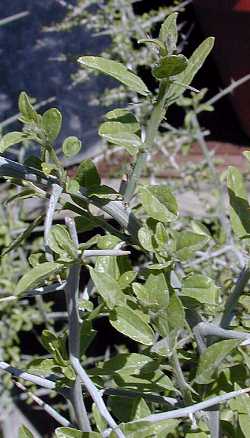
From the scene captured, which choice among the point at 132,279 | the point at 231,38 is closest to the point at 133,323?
the point at 132,279

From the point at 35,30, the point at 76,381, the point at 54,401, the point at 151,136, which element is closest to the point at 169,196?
the point at 151,136

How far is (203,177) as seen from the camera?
2447 mm

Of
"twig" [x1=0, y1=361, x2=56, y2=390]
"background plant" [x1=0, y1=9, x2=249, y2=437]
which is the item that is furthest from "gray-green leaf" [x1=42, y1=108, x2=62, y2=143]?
"twig" [x1=0, y1=361, x2=56, y2=390]

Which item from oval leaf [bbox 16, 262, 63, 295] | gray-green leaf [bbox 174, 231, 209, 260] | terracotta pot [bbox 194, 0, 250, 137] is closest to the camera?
oval leaf [bbox 16, 262, 63, 295]

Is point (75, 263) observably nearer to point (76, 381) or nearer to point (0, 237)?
point (76, 381)

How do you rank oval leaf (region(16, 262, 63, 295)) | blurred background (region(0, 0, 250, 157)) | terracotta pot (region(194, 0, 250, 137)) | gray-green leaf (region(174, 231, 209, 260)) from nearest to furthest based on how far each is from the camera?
oval leaf (region(16, 262, 63, 295)) < gray-green leaf (region(174, 231, 209, 260)) < terracotta pot (region(194, 0, 250, 137)) < blurred background (region(0, 0, 250, 157))

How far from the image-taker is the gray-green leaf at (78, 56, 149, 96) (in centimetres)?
80

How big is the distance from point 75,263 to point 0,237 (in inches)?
66.5

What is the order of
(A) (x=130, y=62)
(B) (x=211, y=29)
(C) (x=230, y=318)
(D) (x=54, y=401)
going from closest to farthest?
(C) (x=230, y=318)
(A) (x=130, y=62)
(D) (x=54, y=401)
(B) (x=211, y=29)

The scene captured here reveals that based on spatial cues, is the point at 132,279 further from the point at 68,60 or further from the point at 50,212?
the point at 68,60

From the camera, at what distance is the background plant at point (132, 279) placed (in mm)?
746

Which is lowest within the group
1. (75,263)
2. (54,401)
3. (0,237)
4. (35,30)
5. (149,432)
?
(54,401)

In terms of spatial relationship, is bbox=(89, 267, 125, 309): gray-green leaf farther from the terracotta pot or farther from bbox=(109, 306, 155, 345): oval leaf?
the terracotta pot

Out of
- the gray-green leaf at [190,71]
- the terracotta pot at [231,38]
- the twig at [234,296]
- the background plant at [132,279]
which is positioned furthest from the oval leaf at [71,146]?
the terracotta pot at [231,38]
